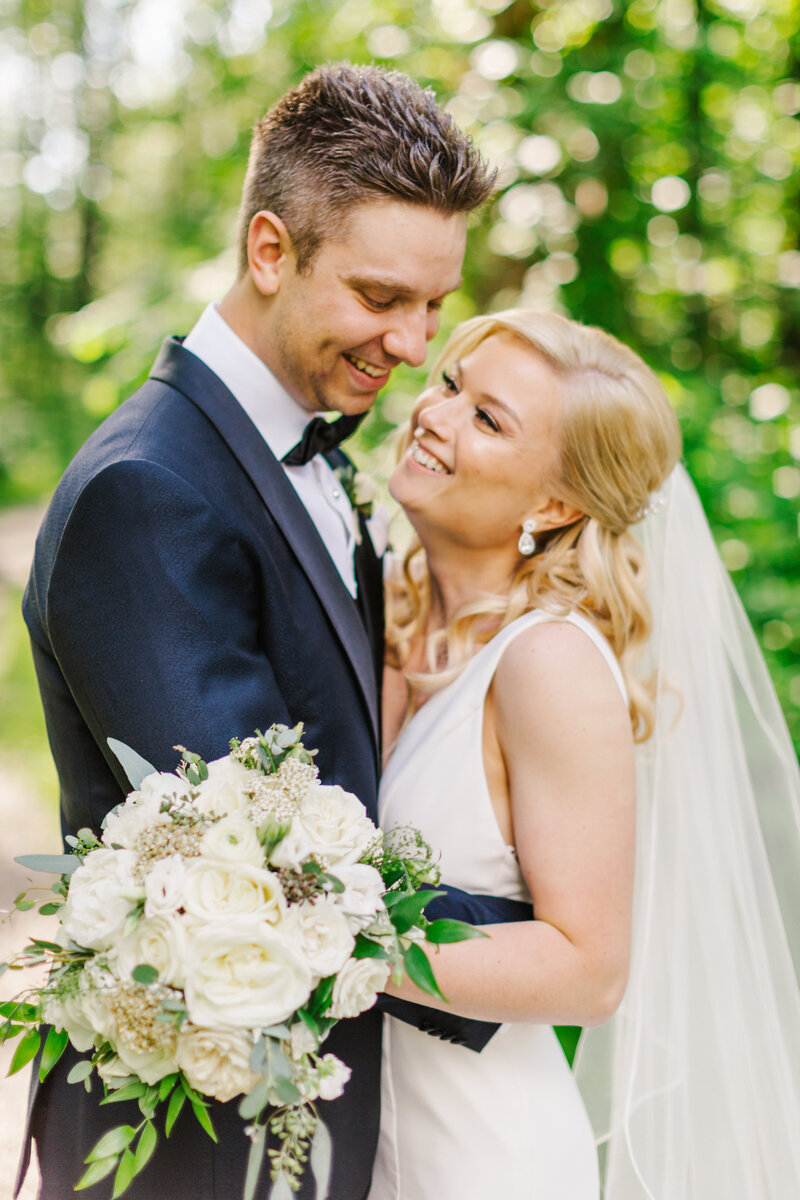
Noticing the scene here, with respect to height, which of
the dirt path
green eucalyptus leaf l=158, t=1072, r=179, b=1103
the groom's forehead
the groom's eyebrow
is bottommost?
the dirt path

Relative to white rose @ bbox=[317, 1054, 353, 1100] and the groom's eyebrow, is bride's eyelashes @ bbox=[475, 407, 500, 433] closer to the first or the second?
the groom's eyebrow

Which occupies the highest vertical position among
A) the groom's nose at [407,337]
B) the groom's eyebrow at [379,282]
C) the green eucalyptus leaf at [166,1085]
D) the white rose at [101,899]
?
the groom's eyebrow at [379,282]

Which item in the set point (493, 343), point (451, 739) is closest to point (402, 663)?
point (451, 739)

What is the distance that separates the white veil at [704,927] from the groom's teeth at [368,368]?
2.95ft

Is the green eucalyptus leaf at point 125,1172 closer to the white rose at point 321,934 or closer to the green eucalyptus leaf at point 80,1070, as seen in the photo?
the green eucalyptus leaf at point 80,1070

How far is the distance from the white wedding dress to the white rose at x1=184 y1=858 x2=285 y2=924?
974mm

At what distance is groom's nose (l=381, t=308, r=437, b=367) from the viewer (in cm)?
227

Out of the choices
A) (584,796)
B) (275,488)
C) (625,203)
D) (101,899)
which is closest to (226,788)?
(101,899)

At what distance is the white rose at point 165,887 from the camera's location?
1.26 m

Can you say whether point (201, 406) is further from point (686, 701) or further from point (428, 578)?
point (686, 701)

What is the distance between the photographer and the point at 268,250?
7.32 ft

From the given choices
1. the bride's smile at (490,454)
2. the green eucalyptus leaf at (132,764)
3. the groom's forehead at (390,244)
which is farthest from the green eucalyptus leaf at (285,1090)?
the groom's forehead at (390,244)

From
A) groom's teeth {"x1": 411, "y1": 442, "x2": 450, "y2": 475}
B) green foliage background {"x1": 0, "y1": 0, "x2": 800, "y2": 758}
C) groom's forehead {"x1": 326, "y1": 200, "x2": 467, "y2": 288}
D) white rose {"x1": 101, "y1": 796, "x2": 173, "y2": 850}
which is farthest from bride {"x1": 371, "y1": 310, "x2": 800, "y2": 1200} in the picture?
green foliage background {"x1": 0, "y1": 0, "x2": 800, "y2": 758}

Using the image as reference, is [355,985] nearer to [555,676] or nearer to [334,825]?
[334,825]
